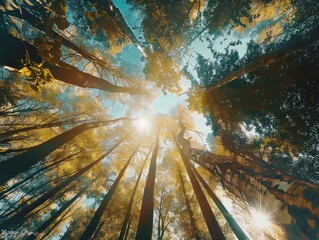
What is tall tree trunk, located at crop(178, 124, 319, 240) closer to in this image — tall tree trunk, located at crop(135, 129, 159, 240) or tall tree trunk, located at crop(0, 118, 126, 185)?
tall tree trunk, located at crop(135, 129, 159, 240)

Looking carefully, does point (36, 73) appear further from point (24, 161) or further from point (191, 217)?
point (191, 217)

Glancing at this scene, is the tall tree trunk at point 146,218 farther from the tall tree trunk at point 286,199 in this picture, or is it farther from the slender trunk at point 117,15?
the slender trunk at point 117,15

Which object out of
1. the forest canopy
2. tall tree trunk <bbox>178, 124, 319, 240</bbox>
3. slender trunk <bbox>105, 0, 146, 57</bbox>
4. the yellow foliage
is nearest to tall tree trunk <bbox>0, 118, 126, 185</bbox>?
the forest canopy

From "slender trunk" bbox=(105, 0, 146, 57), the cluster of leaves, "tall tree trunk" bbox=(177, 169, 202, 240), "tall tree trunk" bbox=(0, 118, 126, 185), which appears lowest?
"tall tree trunk" bbox=(177, 169, 202, 240)

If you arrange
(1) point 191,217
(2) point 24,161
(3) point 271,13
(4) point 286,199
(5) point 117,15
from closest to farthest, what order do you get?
(4) point 286,199 → (2) point 24,161 → (5) point 117,15 → (3) point 271,13 → (1) point 191,217

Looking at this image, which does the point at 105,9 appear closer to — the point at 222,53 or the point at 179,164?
the point at 222,53

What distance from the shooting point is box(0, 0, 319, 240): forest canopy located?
2793 mm

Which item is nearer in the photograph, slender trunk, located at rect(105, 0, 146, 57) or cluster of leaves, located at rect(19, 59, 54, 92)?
cluster of leaves, located at rect(19, 59, 54, 92)

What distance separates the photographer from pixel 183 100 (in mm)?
8477

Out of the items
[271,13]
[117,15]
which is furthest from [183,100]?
[271,13]

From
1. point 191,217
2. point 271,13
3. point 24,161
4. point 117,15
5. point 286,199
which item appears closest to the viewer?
point 286,199

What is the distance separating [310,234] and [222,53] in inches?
309

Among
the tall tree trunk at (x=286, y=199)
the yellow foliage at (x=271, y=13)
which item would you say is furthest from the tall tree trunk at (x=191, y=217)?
the tall tree trunk at (x=286, y=199)

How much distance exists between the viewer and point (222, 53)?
853cm
